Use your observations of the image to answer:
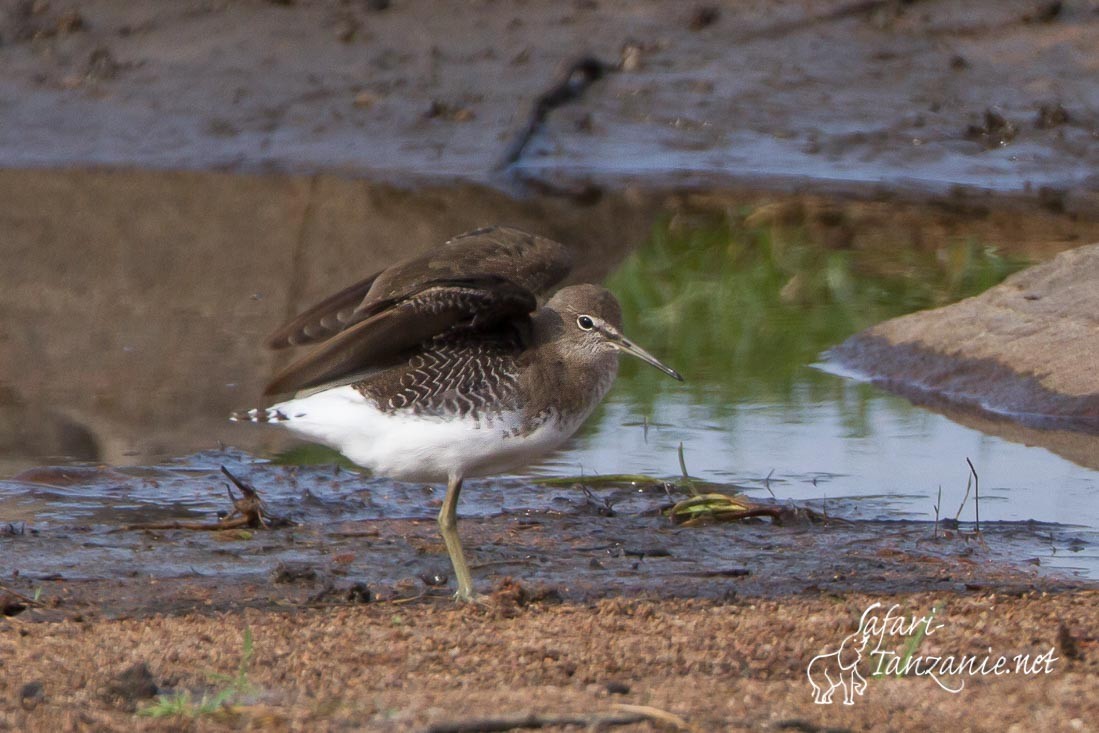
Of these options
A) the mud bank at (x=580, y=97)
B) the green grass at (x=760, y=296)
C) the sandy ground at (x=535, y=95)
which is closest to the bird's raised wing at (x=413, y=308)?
the green grass at (x=760, y=296)

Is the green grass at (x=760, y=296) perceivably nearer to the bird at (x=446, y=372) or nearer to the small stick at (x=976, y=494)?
the small stick at (x=976, y=494)

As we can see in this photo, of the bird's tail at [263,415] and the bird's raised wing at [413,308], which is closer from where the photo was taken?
the bird's raised wing at [413,308]

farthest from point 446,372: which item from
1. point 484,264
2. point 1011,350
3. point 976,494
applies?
point 1011,350

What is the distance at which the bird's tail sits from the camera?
15.5 ft

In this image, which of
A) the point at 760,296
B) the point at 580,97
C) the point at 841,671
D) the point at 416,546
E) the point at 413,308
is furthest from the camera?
the point at 580,97

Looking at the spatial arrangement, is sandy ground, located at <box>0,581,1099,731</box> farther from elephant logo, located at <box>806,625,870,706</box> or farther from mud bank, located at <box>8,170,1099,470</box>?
mud bank, located at <box>8,170,1099,470</box>

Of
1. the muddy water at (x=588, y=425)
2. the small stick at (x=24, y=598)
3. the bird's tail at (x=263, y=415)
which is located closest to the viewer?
the small stick at (x=24, y=598)

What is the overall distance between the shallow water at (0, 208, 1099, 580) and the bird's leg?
0.28 m

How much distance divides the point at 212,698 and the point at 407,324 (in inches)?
52.7

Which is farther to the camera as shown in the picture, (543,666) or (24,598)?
(24,598)

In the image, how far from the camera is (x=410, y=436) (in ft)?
15.2

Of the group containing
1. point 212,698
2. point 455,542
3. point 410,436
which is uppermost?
point 410,436

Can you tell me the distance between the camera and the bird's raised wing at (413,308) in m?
4.47

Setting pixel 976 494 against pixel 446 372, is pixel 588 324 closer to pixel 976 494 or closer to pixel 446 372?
pixel 446 372
